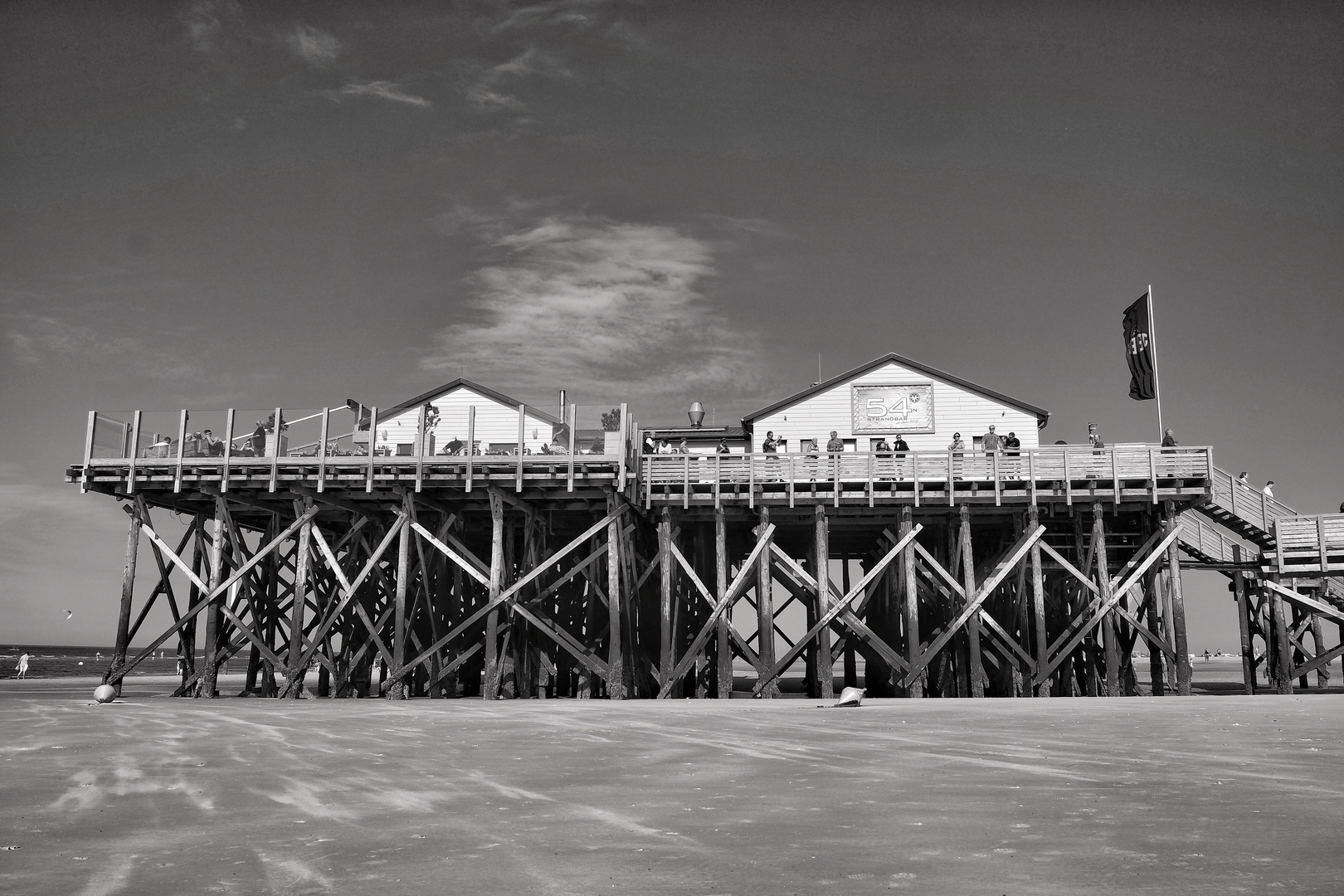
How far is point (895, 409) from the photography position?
3369cm

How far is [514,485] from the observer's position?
28234 millimetres

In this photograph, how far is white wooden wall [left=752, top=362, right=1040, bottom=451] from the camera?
33375mm

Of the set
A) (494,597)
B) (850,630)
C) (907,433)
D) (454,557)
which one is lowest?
(850,630)

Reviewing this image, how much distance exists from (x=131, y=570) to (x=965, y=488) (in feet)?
72.5

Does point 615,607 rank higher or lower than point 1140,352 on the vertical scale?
lower

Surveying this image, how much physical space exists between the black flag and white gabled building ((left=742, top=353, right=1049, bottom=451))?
2.90m

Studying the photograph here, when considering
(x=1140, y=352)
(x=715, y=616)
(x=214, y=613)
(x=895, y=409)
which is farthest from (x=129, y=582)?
(x=1140, y=352)

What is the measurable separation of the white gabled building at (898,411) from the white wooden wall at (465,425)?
7847mm

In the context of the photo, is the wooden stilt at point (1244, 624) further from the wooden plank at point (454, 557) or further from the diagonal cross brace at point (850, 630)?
the wooden plank at point (454, 557)

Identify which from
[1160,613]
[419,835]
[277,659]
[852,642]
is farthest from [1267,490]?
[419,835]

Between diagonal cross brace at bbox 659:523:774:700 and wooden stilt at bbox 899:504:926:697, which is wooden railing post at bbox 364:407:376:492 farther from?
wooden stilt at bbox 899:504:926:697

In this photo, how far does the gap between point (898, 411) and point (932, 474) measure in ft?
15.9

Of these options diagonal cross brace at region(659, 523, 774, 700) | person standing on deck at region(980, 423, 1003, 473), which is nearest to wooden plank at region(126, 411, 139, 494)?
diagonal cross brace at region(659, 523, 774, 700)

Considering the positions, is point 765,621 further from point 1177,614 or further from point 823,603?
point 1177,614
